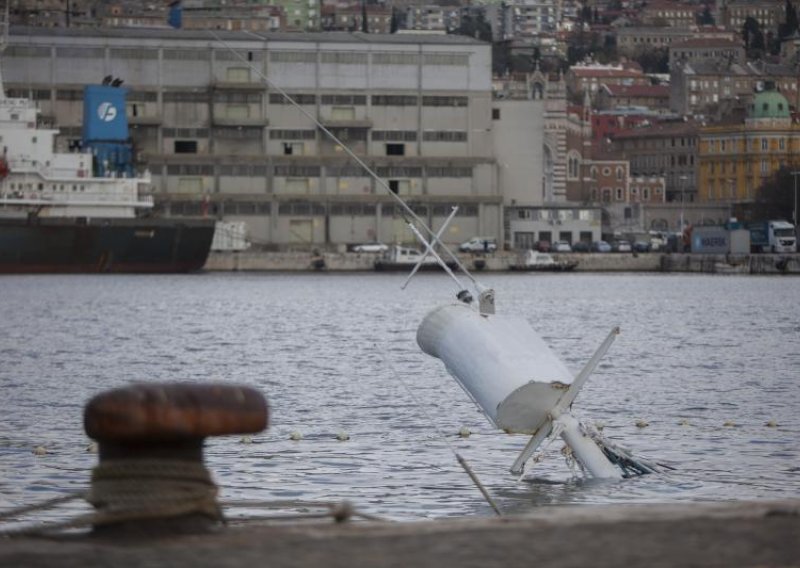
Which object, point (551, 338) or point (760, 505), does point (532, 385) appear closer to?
point (760, 505)

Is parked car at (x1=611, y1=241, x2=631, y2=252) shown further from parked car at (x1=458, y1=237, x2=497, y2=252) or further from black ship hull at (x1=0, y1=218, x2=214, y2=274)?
black ship hull at (x1=0, y1=218, x2=214, y2=274)

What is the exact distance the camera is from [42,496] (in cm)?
1875

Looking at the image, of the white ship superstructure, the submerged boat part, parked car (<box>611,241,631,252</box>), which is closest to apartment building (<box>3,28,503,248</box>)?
the white ship superstructure

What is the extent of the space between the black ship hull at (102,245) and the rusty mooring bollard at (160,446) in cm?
9847

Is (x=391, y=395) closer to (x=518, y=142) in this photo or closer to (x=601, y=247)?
(x=518, y=142)

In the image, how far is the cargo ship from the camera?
109625 mm

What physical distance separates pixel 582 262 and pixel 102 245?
126 feet

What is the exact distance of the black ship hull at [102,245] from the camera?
107 m

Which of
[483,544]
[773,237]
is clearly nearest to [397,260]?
[773,237]

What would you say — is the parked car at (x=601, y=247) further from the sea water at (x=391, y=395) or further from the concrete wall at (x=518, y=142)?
the sea water at (x=391, y=395)

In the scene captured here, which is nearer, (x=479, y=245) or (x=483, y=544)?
(x=483, y=544)

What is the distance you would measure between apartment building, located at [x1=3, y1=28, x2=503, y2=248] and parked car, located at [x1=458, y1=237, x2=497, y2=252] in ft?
2.84

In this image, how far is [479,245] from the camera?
128 metres

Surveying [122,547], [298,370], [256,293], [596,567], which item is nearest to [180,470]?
[122,547]
